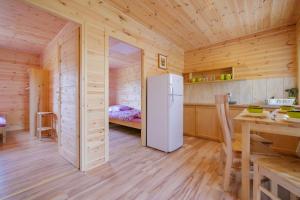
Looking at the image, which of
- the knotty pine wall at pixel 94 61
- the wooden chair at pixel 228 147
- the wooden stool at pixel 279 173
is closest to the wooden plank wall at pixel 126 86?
the knotty pine wall at pixel 94 61

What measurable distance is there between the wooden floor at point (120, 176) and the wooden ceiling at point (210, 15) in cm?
255

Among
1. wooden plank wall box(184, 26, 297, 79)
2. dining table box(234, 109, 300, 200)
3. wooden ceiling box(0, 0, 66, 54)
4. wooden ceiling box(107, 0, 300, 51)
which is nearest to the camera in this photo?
dining table box(234, 109, 300, 200)

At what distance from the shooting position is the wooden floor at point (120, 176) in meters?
1.54

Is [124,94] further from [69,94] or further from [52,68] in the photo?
[69,94]

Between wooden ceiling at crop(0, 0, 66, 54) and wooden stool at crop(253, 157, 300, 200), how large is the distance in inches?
137

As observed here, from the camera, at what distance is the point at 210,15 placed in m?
2.59

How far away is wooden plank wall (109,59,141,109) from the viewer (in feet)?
17.8

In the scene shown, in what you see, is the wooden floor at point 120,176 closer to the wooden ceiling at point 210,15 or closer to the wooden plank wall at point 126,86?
the wooden ceiling at point 210,15

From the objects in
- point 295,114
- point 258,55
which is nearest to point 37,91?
point 295,114

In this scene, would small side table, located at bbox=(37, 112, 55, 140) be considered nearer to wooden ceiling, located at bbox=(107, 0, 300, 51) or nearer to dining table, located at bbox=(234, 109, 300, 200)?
wooden ceiling, located at bbox=(107, 0, 300, 51)

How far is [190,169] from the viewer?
6.85 ft

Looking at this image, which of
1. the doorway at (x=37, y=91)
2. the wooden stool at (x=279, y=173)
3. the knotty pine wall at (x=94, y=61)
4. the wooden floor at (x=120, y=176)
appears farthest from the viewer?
the doorway at (x=37, y=91)

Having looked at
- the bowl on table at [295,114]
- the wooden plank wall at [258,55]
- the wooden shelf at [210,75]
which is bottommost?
the bowl on table at [295,114]

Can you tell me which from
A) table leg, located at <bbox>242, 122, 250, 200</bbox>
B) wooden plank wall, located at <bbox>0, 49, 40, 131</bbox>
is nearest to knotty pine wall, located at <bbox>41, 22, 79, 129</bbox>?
wooden plank wall, located at <bbox>0, 49, 40, 131</bbox>
